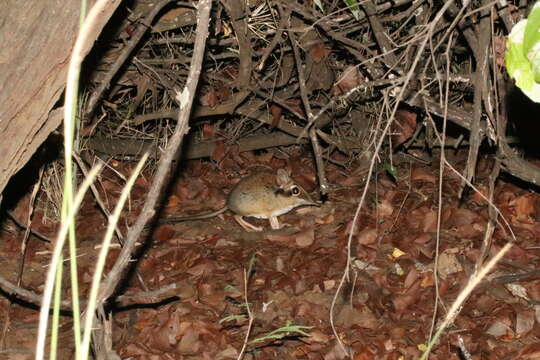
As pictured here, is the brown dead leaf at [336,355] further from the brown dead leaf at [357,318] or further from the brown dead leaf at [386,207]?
the brown dead leaf at [386,207]

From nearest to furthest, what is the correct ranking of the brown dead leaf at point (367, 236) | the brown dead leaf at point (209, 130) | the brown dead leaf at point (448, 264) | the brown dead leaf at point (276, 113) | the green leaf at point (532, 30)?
1. the green leaf at point (532, 30)
2. the brown dead leaf at point (448, 264)
3. the brown dead leaf at point (367, 236)
4. the brown dead leaf at point (276, 113)
5. the brown dead leaf at point (209, 130)

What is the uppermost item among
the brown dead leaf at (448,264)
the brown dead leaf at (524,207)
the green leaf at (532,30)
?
the green leaf at (532,30)

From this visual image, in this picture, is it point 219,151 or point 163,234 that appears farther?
point 219,151

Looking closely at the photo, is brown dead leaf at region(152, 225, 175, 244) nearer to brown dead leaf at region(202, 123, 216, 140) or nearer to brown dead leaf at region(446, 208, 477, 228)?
brown dead leaf at region(202, 123, 216, 140)

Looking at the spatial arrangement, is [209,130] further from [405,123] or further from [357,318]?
[357,318]

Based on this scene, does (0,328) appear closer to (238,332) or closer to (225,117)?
(238,332)

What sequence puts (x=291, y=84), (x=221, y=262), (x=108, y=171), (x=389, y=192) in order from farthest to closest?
(x=108, y=171) < (x=389, y=192) < (x=291, y=84) < (x=221, y=262)

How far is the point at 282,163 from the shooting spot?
723cm

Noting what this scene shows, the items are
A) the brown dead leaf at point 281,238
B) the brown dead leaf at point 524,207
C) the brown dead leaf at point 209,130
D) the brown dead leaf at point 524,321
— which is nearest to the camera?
the brown dead leaf at point 524,321

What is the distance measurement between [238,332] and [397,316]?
41.8 inches

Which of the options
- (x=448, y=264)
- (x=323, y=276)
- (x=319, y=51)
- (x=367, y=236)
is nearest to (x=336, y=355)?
(x=323, y=276)

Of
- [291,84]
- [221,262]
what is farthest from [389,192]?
[221,262]

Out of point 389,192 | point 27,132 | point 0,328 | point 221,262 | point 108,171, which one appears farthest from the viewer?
point 108,171

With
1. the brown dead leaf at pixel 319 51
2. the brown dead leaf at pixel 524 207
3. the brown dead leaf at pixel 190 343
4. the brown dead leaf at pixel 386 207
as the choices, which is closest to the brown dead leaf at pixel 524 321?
the brown dead leaf at pixel 524 207
